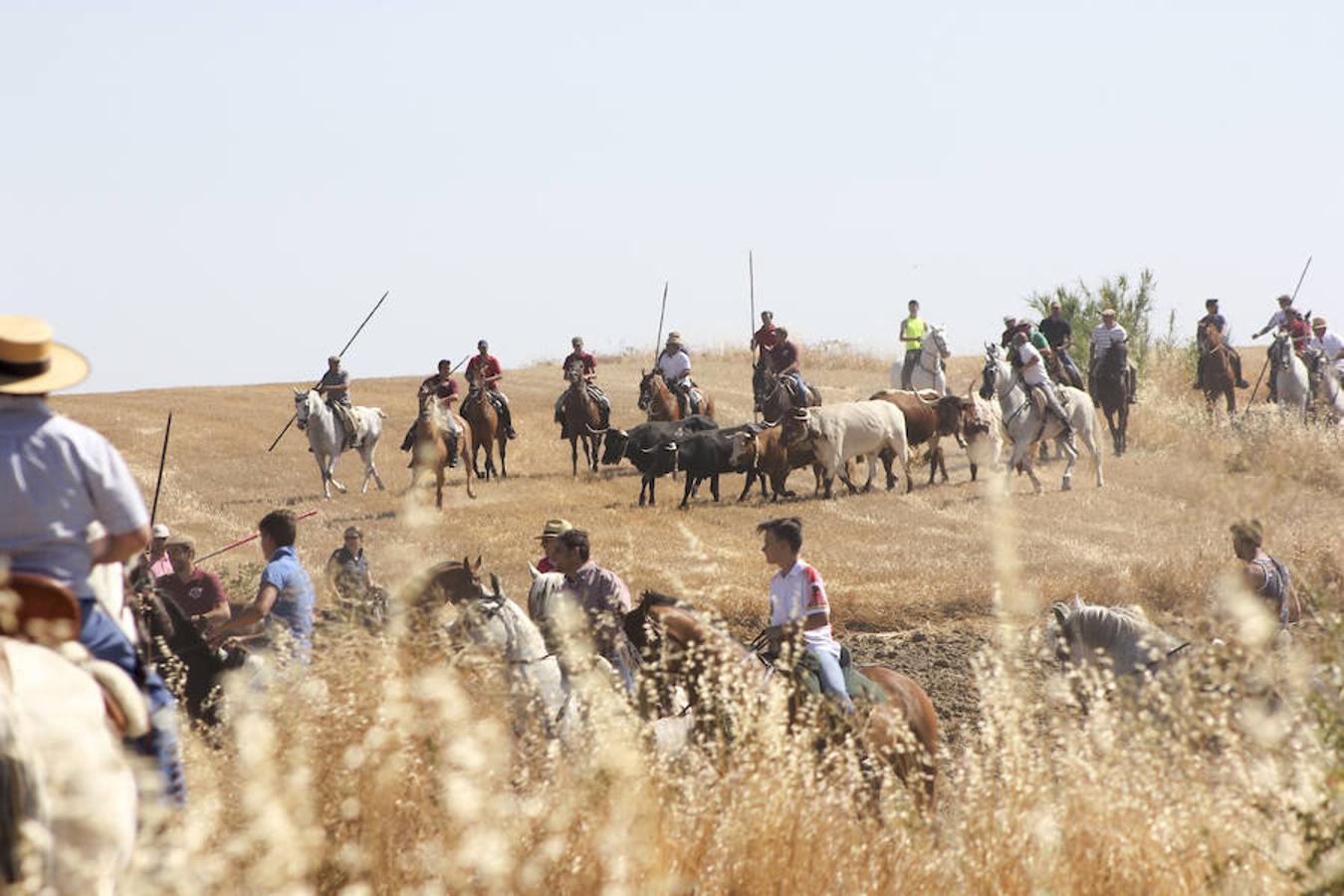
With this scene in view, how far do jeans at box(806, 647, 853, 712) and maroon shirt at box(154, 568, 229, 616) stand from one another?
4.70 m

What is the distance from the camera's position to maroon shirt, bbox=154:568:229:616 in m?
11.0

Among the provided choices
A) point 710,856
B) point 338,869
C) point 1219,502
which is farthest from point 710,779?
point 1219,502

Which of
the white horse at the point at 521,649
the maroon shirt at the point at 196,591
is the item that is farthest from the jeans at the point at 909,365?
the white horse at the point at 521,649

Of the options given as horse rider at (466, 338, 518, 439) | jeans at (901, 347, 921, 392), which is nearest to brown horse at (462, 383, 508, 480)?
horse rider at (466, 338, 518, 439)

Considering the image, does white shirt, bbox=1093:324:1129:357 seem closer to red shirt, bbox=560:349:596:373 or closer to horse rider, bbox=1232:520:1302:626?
red shirt, bbox=560:349:596:373

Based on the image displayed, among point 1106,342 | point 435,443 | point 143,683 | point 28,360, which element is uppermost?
point 28,360

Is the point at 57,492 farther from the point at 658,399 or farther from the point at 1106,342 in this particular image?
the point at 1106,342

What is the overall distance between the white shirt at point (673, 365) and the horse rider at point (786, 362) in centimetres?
159

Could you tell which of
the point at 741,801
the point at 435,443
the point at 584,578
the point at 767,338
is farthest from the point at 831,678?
the point at 767,338

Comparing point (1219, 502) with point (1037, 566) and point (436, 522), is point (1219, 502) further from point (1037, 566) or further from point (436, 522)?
point (436, 522)

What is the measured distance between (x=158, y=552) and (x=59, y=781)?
8.74 meters

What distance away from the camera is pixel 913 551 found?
21.9 meters

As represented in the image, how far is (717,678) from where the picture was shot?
8156mm

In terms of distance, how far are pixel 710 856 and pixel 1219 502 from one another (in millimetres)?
2198
